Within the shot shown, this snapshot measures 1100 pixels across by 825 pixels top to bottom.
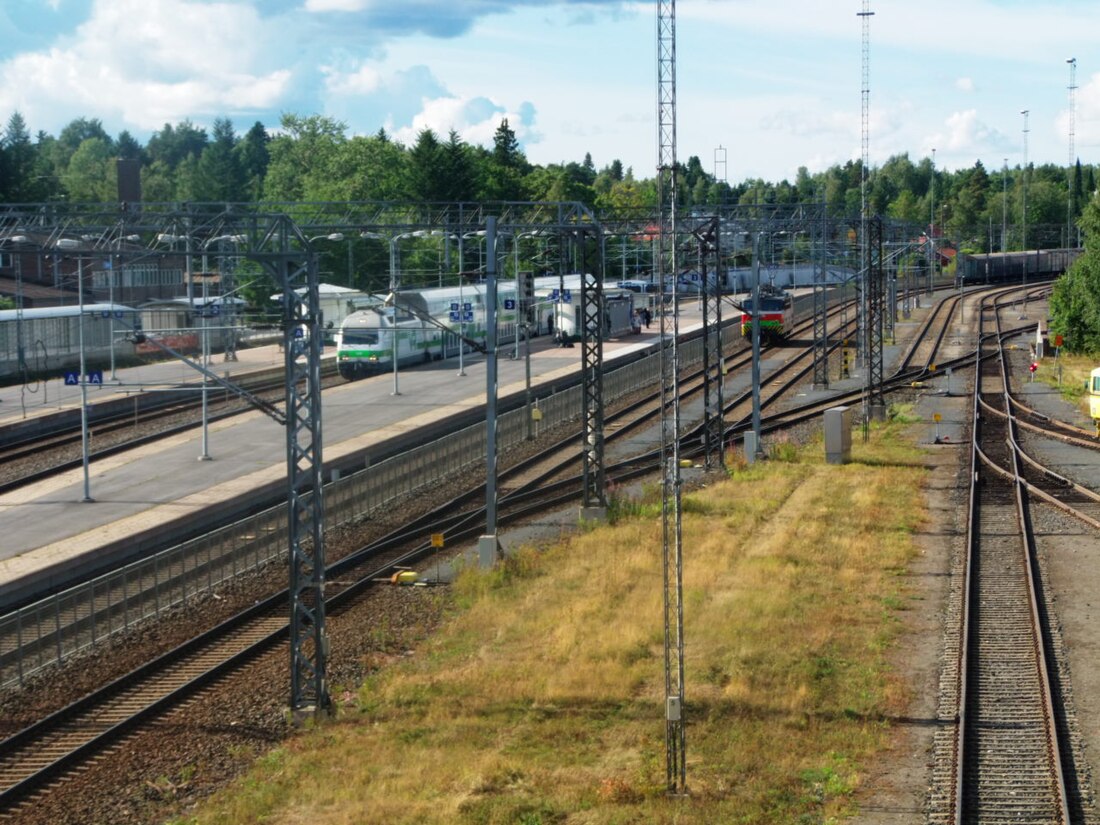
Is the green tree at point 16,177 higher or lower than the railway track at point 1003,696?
higher

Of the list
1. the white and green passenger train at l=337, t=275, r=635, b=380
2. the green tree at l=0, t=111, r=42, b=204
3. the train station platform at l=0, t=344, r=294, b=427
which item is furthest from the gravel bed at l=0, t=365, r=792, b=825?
the green tree at l=0, t=111, r=42, b=204

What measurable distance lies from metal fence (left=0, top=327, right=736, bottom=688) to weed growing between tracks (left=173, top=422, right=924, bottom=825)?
3.80m

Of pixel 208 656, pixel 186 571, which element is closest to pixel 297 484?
pixel 208 656

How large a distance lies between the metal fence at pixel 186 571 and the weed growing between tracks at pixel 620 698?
3798 millimetres

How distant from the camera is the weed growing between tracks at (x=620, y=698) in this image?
45.6 ft

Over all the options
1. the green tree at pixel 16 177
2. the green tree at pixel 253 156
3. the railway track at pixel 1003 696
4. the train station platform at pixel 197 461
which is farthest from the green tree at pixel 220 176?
the railway track at pixel 1003 696

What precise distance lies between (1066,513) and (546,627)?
44.2ft

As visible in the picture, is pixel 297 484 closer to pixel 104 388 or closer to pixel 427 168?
pixel 104 388

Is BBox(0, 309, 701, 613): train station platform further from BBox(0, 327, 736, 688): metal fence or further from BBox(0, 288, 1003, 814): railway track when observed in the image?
BBox(0, 288, 1003, 814): railway track

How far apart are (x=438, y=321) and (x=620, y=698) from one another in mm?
30544

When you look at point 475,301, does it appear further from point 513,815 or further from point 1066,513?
point 513,815

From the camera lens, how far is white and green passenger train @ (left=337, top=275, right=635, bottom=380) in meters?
54.2

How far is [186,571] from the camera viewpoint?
2283cm

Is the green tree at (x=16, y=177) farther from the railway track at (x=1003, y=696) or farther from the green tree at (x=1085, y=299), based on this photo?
the railway track at (x=1003, y=696)
